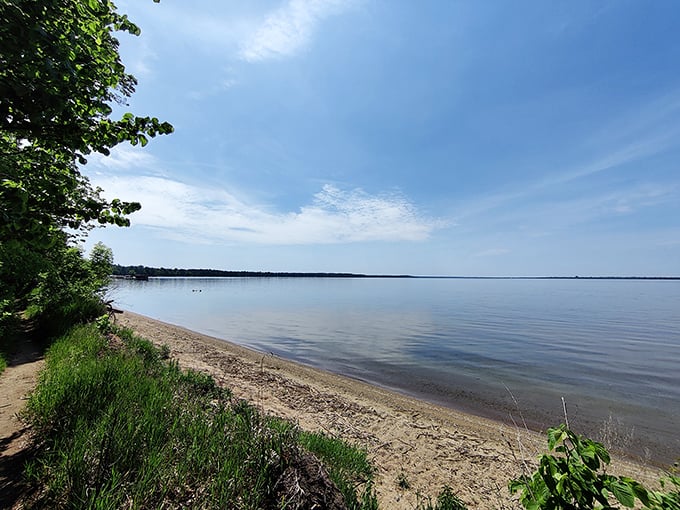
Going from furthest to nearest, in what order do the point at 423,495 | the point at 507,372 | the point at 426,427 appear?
1. the point at 507,372
2. the point at 426,427
3. the point at 423,495

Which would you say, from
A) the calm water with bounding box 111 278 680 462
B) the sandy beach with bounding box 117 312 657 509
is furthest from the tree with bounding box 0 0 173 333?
the calm water with bounding box 111 278 680 462

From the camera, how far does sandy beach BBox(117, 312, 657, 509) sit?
20.8ft

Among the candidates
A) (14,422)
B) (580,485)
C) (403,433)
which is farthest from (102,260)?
(580,485)

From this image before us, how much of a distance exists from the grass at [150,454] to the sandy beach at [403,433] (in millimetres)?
2100

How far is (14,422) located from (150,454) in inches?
131

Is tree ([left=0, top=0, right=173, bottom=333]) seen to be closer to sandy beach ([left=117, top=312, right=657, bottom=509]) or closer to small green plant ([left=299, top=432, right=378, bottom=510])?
small green plant ([left=299, top=432, right=378, bottom=510])

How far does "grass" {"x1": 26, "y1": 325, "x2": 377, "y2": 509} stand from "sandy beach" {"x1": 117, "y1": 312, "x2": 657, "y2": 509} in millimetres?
2100

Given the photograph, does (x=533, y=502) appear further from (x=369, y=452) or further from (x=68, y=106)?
(x=369, y=452)

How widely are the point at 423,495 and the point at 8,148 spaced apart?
28.3 feet

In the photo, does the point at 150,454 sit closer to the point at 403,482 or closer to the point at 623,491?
the point at 623,491

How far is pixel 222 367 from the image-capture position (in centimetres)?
1430

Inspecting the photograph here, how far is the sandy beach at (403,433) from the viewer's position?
6328mm

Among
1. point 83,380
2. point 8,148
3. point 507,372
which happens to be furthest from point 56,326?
point 507,372

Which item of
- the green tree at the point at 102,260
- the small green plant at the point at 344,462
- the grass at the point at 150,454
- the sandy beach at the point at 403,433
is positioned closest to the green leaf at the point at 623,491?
the sandy beach at the point at 403,433
